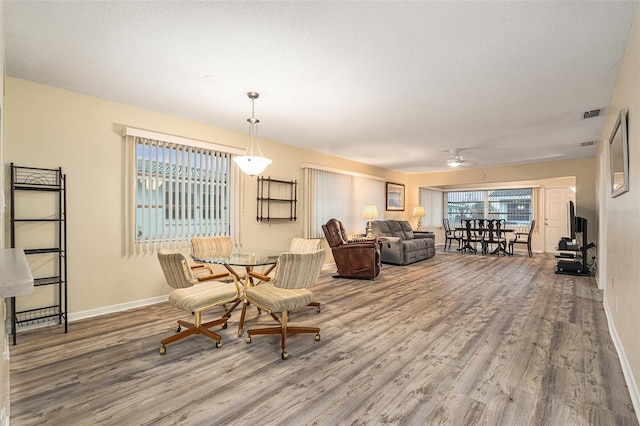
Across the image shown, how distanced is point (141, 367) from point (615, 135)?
4294mm

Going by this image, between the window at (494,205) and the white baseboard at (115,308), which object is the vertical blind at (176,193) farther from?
the window at (494,205)

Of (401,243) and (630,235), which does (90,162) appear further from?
(401,243)

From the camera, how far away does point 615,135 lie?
2.70m

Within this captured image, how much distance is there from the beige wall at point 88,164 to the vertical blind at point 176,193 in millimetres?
173

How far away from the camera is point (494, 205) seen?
10836 millimetres

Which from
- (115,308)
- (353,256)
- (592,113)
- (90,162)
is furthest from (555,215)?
(90,162)

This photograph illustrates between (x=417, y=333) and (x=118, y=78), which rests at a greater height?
(x=118, y=78)

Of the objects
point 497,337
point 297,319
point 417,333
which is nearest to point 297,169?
point 297,319

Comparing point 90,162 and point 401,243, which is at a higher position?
point 90,162

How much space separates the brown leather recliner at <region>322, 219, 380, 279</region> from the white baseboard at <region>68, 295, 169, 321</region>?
285 centimetres

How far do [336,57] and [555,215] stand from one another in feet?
32.3

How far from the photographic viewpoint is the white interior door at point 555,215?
925cm

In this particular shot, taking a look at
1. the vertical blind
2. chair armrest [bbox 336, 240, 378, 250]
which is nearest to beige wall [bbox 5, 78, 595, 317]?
the vertical blind

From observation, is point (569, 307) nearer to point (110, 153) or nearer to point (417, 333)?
point (417, 333)
